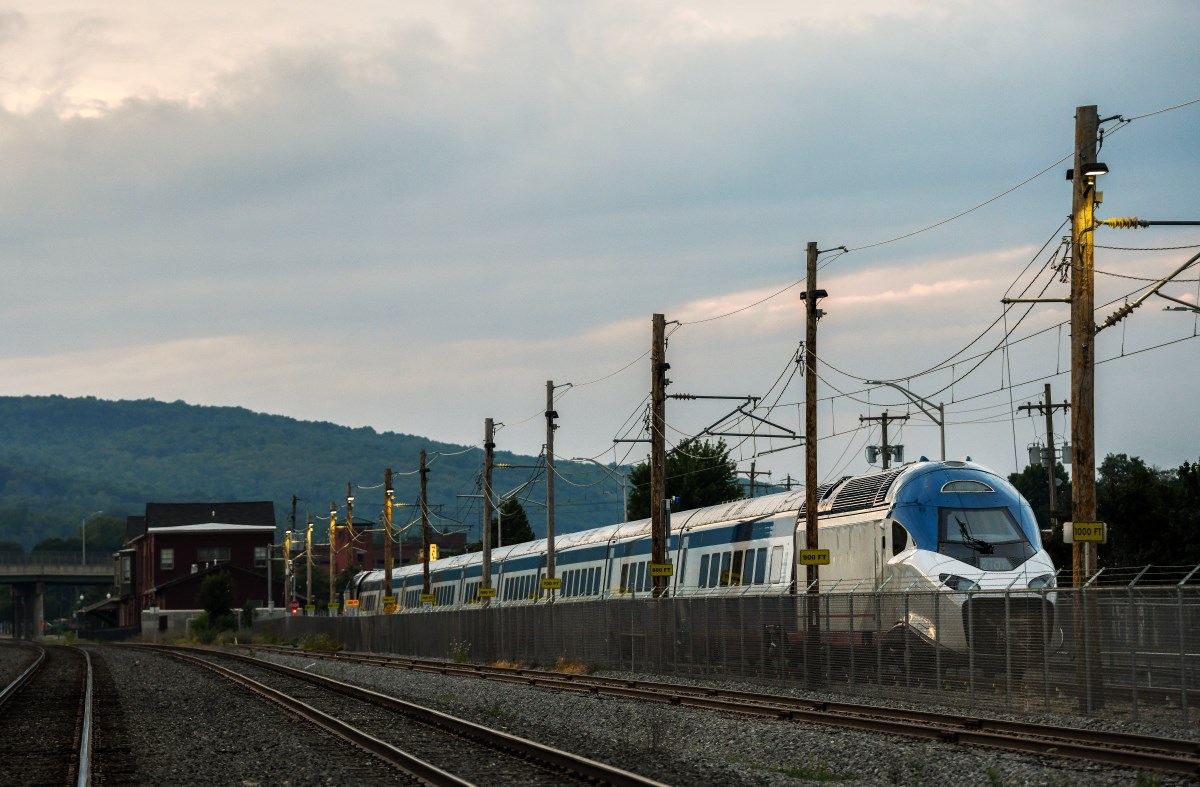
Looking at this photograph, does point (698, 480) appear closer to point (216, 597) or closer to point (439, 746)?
point (216, 597)

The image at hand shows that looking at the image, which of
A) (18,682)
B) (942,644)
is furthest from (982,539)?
(18,682)

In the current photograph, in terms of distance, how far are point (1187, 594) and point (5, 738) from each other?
1812 cm

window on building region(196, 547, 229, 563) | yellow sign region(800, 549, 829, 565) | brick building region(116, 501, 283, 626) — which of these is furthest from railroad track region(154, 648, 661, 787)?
window on building region(196, 547, 229, 563)

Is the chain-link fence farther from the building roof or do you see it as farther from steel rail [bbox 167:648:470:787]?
the building roof

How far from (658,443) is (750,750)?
23.5m

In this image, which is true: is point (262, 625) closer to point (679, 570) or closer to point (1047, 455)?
point (1047, 455)

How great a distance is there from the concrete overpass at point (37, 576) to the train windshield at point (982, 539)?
139116 millimetres

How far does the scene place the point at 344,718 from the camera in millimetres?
26328

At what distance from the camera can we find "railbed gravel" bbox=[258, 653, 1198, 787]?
16608 millimetres

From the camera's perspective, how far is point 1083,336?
26.4 m

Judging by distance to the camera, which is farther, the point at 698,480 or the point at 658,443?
the point at 698,480

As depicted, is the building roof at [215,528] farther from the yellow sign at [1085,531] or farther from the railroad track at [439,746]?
the yellow sign at [1085,531]

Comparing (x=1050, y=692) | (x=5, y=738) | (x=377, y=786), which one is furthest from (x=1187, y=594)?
(x=5, y=738)

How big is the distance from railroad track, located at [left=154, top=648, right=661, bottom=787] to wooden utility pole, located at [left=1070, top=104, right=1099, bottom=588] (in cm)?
1092
